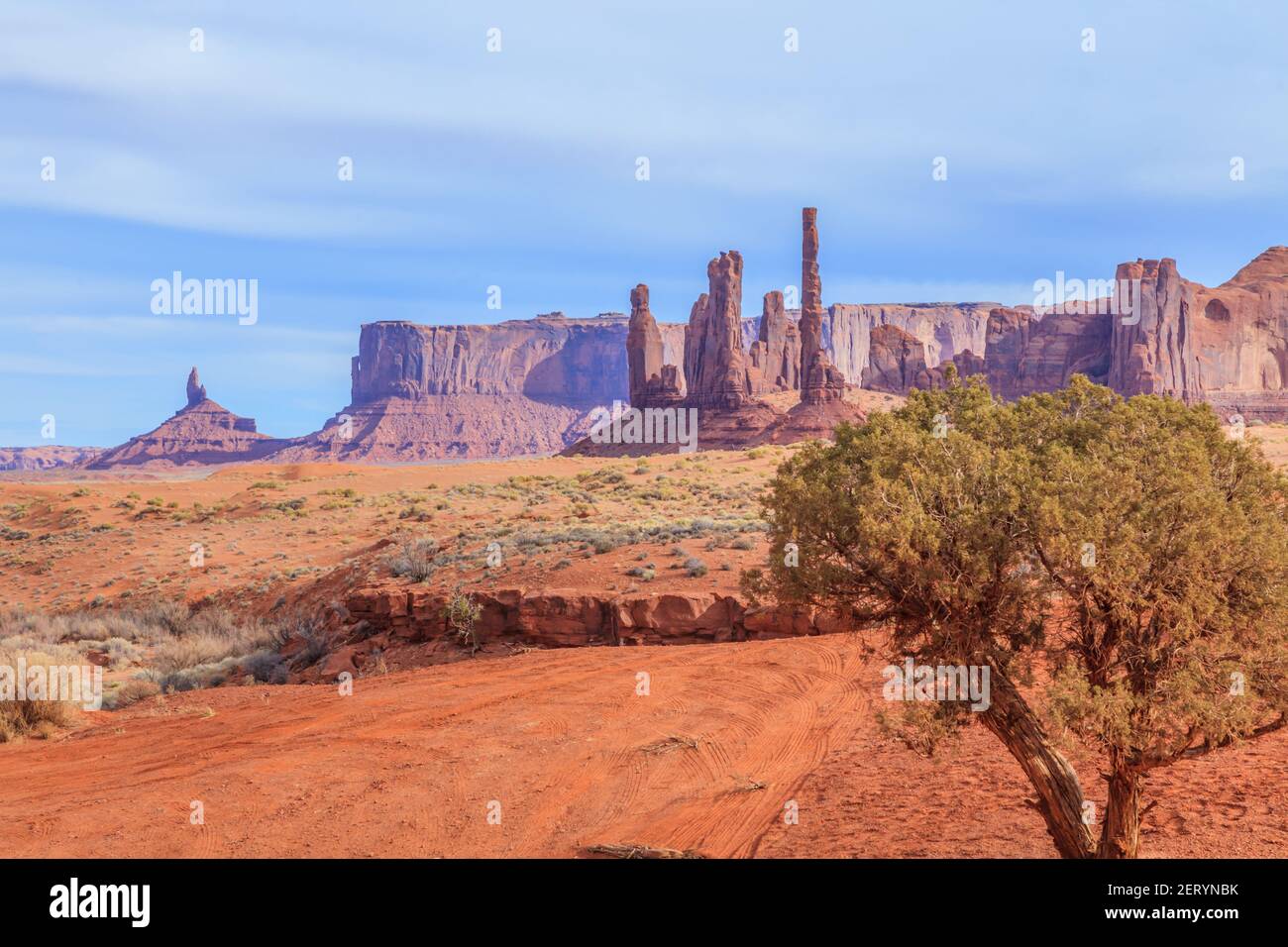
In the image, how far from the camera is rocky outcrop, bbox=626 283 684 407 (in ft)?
383

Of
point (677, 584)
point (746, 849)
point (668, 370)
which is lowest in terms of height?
point (746, 849)

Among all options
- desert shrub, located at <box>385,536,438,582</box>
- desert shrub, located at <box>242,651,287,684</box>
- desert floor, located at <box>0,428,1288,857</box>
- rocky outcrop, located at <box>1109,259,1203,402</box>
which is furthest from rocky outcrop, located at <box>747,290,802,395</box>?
desert shrub, located at <box>242,651,287,684</box>

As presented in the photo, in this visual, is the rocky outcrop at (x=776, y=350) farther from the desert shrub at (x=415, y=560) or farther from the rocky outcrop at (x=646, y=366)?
the desert shrub at (x=415, y=560)

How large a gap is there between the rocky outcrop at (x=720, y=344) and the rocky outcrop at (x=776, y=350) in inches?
360

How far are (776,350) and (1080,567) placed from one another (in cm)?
12785

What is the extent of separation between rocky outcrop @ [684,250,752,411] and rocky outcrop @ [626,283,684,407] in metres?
3.02

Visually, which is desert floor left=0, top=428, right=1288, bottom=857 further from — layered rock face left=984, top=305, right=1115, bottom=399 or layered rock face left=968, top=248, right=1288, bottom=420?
layered rock face left=984, top=305, right=1115, bottom=399

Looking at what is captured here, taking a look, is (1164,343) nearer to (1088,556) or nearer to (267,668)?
(267,668)

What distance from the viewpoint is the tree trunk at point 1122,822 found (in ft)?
27.8

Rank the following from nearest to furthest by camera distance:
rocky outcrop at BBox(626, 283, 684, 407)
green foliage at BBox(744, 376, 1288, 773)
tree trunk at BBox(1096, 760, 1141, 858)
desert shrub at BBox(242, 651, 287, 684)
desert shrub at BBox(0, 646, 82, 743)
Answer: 1. green foliage at BBox(744, 376, 1288, 773)
2. tree trunk at BBox(1096, 760, 1141, 858)
3. desert shrub at BBox(0, 646, 82, 743)
4. desert shrub at BBox(242, 651, 287, 684)
5. rocky outcrop at BBox(626, 283, 684, 407)

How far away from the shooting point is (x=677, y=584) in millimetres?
20000
